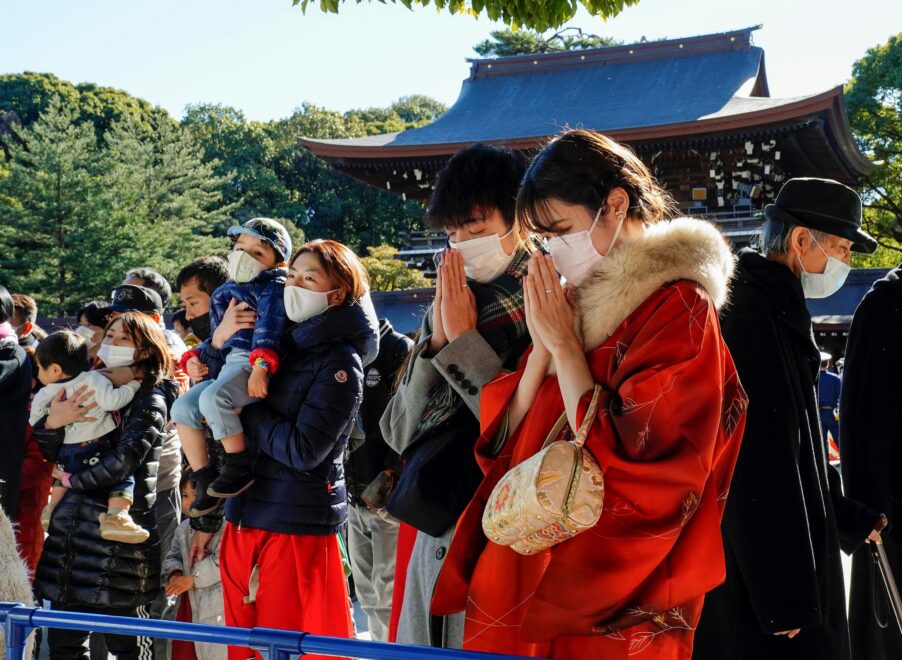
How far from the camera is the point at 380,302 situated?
16000mm

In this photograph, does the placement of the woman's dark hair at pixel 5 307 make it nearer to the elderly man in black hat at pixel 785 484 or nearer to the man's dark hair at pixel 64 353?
the man's dark hair at pixel 64 353

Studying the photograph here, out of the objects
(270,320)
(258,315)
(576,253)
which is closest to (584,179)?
(576,253)

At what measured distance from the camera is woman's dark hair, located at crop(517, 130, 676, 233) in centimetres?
177

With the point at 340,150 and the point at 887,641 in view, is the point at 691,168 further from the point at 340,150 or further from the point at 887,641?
the point at 887,641

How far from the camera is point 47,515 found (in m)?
4.00

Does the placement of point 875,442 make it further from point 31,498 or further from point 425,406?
point 31,498

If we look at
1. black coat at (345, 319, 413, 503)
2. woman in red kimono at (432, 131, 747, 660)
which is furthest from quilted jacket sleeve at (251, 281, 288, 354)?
woman in red kimono at (432, 131, 747, 660)

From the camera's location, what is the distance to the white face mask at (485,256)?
7.11 feet

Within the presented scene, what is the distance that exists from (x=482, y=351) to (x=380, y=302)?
14026 millimetres

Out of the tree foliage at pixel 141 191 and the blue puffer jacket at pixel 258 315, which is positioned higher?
the tree foliage at pixel 141 191

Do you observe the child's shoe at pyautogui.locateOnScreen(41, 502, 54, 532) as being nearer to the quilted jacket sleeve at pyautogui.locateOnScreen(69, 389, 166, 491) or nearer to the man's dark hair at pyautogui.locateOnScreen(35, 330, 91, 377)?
the quilted jacket sleeve at pyautogui.locateOnScreen(69, 389, 166, 491)

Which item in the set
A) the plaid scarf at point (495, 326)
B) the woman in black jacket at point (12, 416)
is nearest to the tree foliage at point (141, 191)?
the woman in black jacket at point (12, 416)

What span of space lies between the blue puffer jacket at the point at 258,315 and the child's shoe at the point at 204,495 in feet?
1.48

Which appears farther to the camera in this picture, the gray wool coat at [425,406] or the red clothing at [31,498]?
the red clothing at [31,498]
